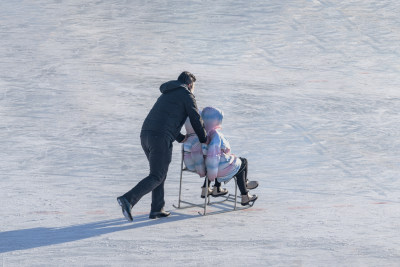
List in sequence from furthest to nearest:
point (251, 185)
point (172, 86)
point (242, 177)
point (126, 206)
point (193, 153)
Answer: point (251, 185)
point (242, 177)
point (193, 153)
point (172, 86)
point (126, 206)

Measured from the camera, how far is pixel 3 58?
1678 cm

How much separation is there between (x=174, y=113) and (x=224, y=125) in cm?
463

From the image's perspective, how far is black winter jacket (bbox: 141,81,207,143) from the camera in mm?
8539

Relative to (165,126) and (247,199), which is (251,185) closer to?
(247,199)

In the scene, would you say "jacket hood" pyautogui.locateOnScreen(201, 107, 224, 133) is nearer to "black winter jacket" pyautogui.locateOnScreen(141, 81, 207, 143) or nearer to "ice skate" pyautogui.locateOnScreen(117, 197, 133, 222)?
"black winter jacket" pyautogui.locateOnScreen(141, 81, 207, 143)

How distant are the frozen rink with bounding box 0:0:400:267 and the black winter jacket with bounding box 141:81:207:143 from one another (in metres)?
1.02

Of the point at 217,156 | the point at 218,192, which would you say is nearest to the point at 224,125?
the point at 218,192

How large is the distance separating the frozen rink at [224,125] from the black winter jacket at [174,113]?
40.0 inches

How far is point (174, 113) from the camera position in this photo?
8.59m

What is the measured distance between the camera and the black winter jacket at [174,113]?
28.0 feet

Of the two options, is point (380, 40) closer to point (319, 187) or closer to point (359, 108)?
point (359, 108)

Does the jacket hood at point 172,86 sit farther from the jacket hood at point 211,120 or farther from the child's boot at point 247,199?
the child's boot at point 247,199

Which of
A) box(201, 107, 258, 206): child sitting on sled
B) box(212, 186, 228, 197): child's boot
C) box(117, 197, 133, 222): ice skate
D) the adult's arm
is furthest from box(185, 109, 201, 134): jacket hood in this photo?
box(117, 197, 133, 222): ice skate

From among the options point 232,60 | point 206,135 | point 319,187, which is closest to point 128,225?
point 206,135
